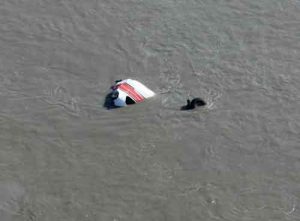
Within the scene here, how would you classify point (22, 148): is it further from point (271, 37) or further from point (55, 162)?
point (271, 37)

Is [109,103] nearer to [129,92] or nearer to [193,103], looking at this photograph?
[129,92]

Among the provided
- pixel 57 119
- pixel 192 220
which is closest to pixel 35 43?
pixel 57 119

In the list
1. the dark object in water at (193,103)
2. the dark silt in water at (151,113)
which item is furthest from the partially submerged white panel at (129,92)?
the dark object in water at (193,103)

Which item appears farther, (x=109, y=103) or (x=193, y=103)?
(x=109, y=103)

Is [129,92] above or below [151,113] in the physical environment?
above

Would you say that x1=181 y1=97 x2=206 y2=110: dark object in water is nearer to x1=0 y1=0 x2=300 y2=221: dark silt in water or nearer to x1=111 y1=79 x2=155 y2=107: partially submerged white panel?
x1=0 y1=0 x2=300 y2=221: dark silt in water

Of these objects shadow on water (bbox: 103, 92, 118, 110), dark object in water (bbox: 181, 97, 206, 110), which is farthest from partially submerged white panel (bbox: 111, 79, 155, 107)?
dark object in water (bbox: 181, 97, 206, 110)

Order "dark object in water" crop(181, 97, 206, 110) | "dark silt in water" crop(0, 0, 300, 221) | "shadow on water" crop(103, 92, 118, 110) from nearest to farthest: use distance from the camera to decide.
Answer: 1. "dark silt in water" crop(0, 0, 300, 221)
2. "dark object in water" crop(181, 97, 206, 110)
3. "shadow on water" crop(103, 92, 118, 110)

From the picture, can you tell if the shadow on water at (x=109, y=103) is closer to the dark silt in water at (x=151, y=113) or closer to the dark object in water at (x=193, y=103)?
the dark silt in water at (x=151, y=113)

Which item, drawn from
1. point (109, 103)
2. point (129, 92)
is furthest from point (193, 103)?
point (109, 103)
